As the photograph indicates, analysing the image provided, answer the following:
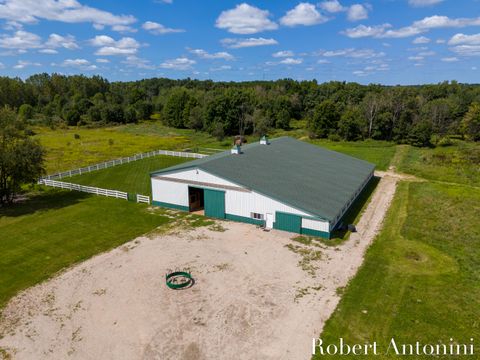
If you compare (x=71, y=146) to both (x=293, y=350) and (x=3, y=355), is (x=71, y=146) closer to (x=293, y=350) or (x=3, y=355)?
(x=3, y=355)

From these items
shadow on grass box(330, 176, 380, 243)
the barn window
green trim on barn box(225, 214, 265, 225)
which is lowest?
shadow on grass box(330, 176, 380, 243)

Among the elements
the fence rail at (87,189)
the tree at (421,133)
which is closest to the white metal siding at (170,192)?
the fence rail at (87,189)

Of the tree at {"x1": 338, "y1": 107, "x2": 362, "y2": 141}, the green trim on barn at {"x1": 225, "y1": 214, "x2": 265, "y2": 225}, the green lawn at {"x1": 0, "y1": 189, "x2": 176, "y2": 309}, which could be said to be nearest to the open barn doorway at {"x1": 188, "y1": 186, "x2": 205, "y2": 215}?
the green lawn at {"x1": 0, "y1": 189, "x2": 176, "y2": 309}

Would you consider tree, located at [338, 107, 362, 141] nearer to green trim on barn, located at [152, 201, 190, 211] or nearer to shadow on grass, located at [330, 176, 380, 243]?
shadow on grass, located at [330, 176, 380, 243]

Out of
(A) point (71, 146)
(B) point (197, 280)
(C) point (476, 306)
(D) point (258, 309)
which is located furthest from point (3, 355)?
(A) point (71, 146)

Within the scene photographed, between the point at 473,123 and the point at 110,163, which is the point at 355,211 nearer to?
the point at 110,163

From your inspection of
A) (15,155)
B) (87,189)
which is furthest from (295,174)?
(15,155)

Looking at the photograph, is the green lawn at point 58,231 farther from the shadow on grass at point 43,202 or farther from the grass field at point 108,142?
the grass field at point 108,142

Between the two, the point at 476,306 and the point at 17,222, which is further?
the point at 17,222
